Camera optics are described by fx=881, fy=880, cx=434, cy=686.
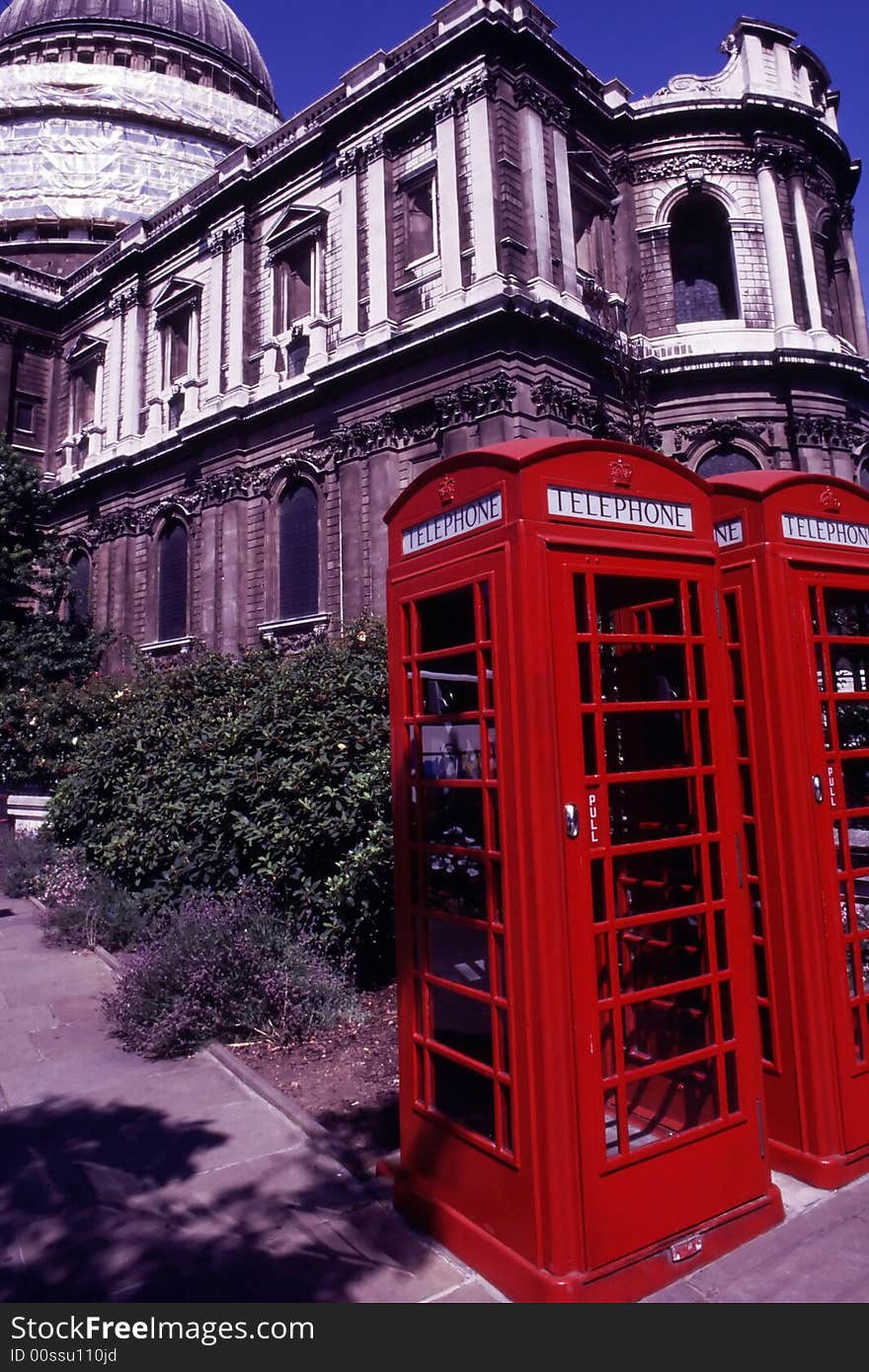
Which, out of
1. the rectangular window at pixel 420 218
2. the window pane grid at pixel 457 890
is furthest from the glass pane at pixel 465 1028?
the rectangular window at pixel 420 218

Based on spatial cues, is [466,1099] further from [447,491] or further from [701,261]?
[701,261]

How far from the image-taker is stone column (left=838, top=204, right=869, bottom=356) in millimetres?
25938

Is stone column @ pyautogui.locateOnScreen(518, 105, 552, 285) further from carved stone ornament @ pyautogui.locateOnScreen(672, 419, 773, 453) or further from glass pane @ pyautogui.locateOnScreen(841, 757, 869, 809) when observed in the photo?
glass pane @ pyautogui.locateOnScreen(841, 757, 869, 809)

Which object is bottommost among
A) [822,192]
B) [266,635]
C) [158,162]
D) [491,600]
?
[491,600]

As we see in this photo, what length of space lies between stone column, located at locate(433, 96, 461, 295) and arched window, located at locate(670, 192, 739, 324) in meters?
7.35

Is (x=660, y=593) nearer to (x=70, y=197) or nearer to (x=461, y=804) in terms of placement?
(x=461, y=804)

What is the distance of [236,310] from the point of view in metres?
25.6

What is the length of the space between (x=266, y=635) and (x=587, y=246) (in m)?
13.6

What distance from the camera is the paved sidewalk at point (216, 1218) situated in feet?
10.1

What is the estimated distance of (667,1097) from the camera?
398 centimetres

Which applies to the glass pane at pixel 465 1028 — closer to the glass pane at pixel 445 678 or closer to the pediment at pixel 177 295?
the glass pane at pixel 445 678

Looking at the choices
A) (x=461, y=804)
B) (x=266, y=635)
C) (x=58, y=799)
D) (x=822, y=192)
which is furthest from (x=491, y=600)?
(x=822, y=192)

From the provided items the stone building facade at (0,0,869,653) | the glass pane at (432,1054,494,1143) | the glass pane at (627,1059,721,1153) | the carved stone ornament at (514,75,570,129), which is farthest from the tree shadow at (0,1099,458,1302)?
the carved stone ornament at (514,75,570,129)

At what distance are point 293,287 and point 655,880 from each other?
24648 mm
